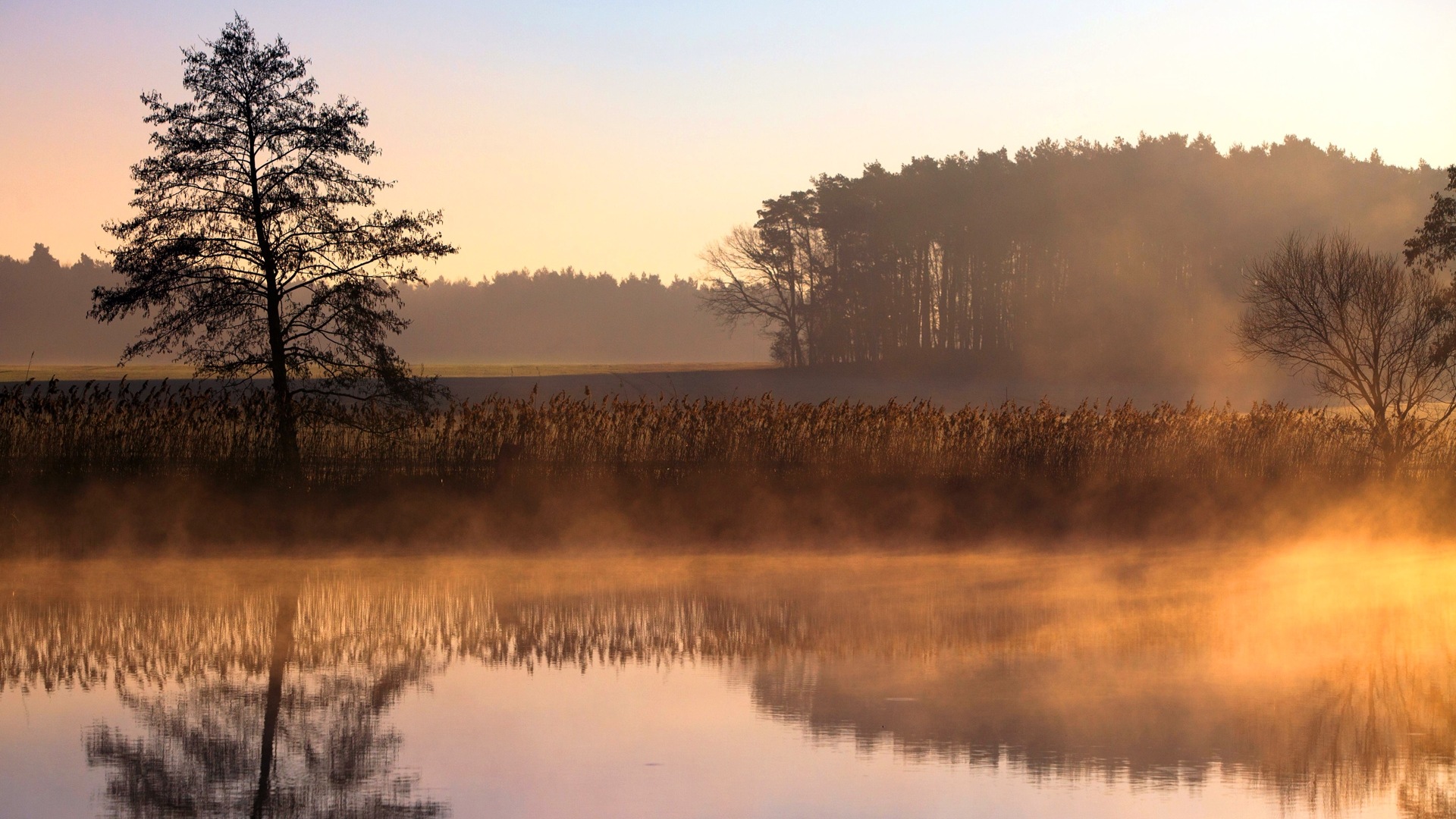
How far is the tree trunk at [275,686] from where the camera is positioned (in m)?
7.04

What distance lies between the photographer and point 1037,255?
279 feet

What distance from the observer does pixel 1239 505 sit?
22.0m

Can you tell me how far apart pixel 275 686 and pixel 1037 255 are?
80014mm

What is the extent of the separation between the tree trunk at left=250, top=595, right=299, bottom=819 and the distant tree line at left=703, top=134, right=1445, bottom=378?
71.0 meters

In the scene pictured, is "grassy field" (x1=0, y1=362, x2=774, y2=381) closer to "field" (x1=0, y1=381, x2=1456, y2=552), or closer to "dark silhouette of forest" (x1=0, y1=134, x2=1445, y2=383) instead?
"dark silhouette of forest" (x1=0, y1=134, x2=1445, y2=383)

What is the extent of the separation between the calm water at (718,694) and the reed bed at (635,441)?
4.68m

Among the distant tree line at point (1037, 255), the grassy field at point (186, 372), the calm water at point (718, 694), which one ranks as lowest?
the calm water at point (718, 694)

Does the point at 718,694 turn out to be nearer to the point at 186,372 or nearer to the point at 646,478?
the point at 646,478

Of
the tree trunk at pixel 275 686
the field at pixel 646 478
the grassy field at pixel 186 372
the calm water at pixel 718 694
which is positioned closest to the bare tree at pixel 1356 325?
the field at pixel 646 478

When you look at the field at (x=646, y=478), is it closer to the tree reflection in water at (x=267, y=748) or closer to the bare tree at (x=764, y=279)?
the tree reflection in water at (x=267, y=748)

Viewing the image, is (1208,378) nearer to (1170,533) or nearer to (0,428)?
(1170,533)

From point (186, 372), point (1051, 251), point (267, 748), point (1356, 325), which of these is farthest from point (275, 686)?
point (186, 372)

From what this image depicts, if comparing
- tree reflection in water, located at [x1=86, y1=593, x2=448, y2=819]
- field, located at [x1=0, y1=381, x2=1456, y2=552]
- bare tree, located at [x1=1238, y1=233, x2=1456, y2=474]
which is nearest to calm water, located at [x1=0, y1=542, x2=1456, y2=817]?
tree reflection in water, located at [x1=86, y1=593, x2=448, y2=819]

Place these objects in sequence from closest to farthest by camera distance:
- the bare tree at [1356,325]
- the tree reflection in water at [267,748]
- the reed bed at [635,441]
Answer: the tree reflection in water at [267,748], the reed bed at [635,441], the bare tree at [1356,325]
